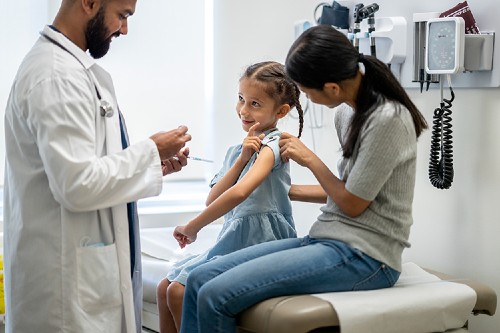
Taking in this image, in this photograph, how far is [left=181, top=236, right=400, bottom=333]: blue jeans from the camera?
206cm

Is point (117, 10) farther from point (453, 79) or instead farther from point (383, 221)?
point (453, 79)

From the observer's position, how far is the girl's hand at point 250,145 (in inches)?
92.3

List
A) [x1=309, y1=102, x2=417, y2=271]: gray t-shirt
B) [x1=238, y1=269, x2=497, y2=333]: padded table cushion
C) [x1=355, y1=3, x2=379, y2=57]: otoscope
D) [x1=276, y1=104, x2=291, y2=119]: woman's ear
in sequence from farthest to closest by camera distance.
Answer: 1. [x1=355, y1=3, x2=379, y2=57]: otoscope
2. [x1=276, y1=104, x2=291, y2=119]: woman's ear
3. [x1=309, y1=102, x2=417, y2=271]: gray t-shirt
4. [x1=238, y1=269, x2=497, y2=333]: padded table cushion

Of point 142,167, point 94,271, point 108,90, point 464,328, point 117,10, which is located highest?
point 117,10

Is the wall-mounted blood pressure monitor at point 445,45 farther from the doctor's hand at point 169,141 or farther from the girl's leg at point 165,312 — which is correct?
the girl's leg at point 165,312

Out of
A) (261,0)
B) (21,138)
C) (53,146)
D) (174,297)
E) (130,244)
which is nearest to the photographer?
(53,146)

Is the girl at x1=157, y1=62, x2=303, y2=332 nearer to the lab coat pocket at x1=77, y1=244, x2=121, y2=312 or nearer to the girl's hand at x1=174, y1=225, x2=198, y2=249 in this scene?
the girl's hand at x1=174, y1=225, x2=198, y2=249

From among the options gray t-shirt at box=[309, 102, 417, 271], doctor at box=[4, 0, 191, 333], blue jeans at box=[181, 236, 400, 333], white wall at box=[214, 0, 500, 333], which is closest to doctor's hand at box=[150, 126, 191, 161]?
doctor at box=[4, 0, 191, 333]

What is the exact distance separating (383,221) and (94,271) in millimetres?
744

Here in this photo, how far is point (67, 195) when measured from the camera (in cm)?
197

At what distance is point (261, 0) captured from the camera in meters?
3.47

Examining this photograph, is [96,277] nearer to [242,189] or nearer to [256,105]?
[242,189]

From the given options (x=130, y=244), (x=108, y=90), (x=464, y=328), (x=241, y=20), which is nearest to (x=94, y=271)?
(x=130, y=244)

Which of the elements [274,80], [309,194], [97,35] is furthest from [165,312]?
[97,35]
